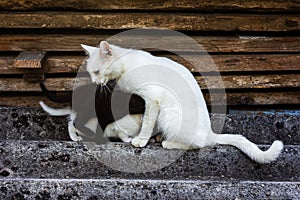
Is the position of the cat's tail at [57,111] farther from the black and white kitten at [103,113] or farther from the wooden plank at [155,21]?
the wooden plank at [155,21]

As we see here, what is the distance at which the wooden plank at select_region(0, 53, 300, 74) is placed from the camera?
418 centimetres

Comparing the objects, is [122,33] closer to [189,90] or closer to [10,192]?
[189,90]

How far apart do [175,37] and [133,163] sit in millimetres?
1406

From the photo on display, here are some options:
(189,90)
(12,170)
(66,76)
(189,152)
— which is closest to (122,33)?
(66,76)

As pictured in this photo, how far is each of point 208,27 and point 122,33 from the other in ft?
2.32

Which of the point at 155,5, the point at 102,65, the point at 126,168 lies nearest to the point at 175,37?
the point at 155,5

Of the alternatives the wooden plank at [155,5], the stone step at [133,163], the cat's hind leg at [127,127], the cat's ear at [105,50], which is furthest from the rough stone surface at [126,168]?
the wooden plank at [155,5]

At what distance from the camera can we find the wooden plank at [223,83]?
423 cm

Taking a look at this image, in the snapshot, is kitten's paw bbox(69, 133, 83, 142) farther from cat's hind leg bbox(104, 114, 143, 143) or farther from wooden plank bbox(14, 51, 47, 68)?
wooden plank bbox(14, 51, 47, 68)

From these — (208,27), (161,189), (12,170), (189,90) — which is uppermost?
(208,27)

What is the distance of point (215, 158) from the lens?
3.31m

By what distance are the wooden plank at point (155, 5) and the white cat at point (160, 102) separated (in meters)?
0.57

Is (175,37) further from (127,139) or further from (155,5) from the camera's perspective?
(127,139)

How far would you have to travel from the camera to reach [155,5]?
13.4 ft
